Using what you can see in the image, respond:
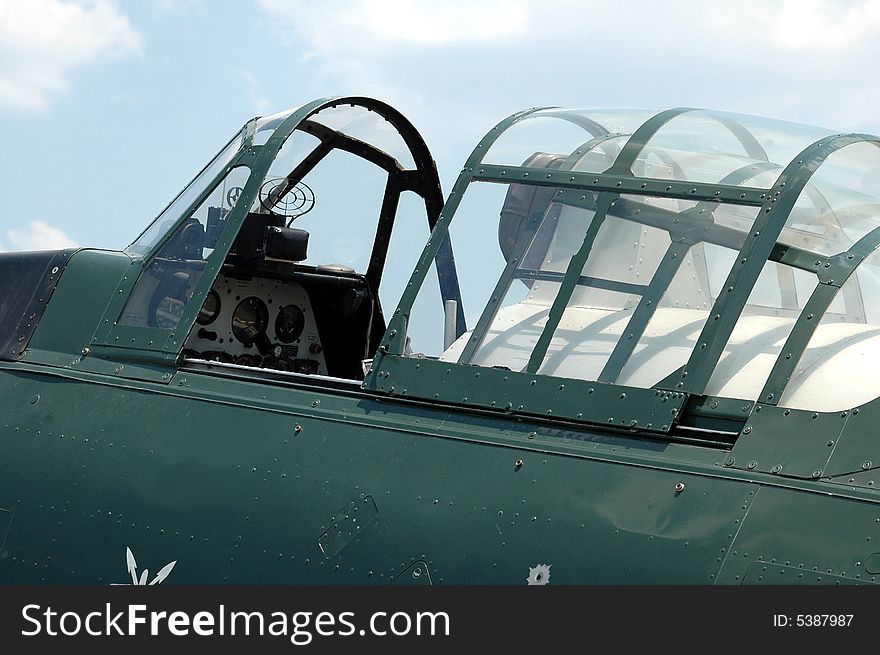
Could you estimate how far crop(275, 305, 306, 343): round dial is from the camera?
6.74 m

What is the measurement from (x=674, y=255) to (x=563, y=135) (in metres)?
0.93

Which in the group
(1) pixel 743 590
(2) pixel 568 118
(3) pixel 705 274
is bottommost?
(1) pixel 743 590

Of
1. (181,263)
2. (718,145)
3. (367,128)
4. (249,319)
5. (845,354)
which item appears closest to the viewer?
(845,354)

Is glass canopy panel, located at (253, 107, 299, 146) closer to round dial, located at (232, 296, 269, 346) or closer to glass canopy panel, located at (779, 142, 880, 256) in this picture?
round dial, located at (232, 296, 269, 346)

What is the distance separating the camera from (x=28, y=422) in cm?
508

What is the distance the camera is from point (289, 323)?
22.4 ft

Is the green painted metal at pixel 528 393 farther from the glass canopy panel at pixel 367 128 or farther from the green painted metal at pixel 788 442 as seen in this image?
the glass canopy panel at pixel 367 128

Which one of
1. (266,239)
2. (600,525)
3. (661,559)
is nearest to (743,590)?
(661,559)

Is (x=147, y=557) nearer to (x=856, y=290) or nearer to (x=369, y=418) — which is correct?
(x=369, y=418)

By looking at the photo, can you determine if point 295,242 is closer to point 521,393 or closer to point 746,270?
point 521,393

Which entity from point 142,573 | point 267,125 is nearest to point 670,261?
point 267,125

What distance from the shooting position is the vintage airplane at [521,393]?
3.72m

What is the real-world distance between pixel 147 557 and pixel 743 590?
8.08 ft

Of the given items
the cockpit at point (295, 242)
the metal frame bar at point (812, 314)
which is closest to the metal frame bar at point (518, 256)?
the cockpit at point (295, 242)
